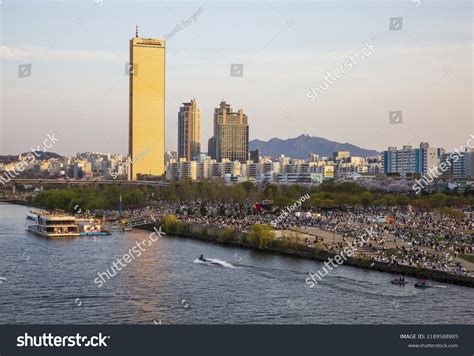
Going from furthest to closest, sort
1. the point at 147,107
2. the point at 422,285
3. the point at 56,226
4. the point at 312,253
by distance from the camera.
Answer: the point at 147,107, the point at 56,226, the point at 312,253, the point at 422,285

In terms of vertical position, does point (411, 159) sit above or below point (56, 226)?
above

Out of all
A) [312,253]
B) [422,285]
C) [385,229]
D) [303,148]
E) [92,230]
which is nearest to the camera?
[422,285]

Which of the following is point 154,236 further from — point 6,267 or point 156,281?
point 156,281

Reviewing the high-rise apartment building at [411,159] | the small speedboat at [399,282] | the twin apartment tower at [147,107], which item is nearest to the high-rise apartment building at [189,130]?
the twin apartment tower at [147,107]

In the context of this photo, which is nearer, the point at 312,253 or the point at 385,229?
the point at 312,253

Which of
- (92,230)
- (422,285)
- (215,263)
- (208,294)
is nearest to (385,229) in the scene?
(215,263)

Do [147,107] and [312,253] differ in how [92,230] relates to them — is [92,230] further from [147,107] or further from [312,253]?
[147,107]
